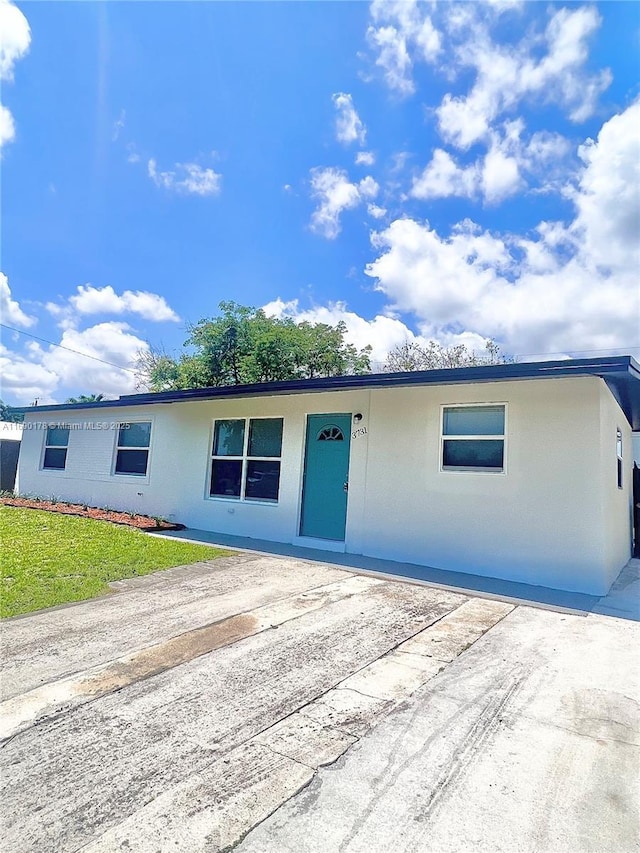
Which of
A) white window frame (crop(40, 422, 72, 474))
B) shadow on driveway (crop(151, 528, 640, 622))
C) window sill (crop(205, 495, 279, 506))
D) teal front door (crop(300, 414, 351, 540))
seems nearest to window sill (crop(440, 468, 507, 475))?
shadow on driveway (crop(151, 528, 640, 622))

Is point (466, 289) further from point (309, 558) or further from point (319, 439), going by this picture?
point (309, 558)

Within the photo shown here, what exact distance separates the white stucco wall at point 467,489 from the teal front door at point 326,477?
0.55 ft

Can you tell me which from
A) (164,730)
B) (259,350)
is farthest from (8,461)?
(164,730)

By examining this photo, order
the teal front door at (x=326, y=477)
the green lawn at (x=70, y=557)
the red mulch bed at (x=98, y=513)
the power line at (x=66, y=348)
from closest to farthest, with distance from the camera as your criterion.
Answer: the green lawn at (x=70, y=557), the teal front door at (x=326, y=477), the red mulch bed at (x=98, y=513), the power line at (x=66, y=348)

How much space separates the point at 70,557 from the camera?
20.8 ft

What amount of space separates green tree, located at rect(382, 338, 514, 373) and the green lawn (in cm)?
1691

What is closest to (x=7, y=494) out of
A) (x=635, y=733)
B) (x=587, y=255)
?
(x=635, y=733)

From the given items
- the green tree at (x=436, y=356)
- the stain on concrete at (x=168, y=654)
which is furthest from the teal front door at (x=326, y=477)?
the green tree at (x=436, y=356)

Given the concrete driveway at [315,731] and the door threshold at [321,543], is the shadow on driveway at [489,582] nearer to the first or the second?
the door threshold at [321,543]

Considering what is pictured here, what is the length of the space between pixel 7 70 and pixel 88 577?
8.58 metres

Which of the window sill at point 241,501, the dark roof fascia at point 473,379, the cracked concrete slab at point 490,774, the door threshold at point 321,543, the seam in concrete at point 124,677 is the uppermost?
the dark roof fascia at point 473,379

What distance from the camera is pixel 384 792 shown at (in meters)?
2.00

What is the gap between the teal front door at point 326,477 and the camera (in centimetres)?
788

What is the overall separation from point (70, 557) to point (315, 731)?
16.9 ft
